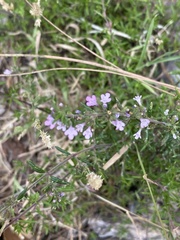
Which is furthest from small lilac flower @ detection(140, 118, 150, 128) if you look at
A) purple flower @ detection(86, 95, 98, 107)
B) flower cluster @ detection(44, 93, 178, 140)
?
purple flower @ detection(86, 95, 98, 107)

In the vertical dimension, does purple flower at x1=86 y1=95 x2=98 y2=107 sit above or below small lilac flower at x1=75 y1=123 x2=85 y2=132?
above

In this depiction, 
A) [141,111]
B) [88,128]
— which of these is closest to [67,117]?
[88,128]

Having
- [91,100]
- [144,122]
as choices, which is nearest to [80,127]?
[91,100]

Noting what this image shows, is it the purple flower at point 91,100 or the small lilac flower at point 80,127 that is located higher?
the purple flower at point 91,100

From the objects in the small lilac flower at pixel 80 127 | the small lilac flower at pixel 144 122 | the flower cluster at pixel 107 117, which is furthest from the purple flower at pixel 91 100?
the small lilac flower at pixel 144 122

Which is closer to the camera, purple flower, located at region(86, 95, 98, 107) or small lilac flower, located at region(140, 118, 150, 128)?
small lilac flower, located at region(140, 118, 150, 128)

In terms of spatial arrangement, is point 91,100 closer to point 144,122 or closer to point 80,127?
point 80,127

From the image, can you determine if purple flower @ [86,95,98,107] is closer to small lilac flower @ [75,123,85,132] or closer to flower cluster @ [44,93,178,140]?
flower cluster @ [44,93,178,140]

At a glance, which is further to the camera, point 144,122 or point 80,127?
point 80,127

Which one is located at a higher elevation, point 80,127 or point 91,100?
point 91,100

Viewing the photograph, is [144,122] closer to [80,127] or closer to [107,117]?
[107,117]

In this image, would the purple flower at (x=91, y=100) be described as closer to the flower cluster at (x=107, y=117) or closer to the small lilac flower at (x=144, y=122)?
the flower cluster at (x=107, y=117)

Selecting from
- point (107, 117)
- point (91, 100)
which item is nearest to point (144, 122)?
point (107, 117)
